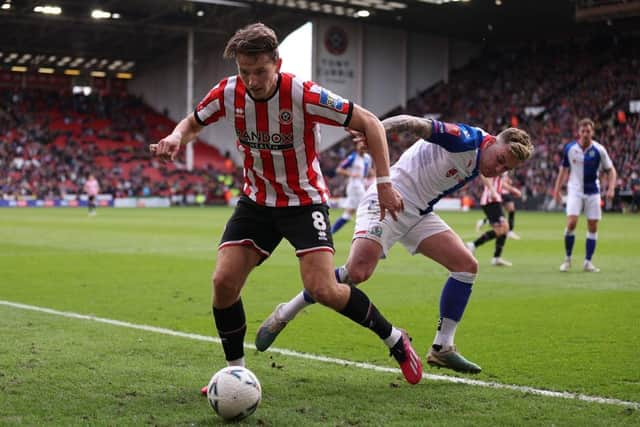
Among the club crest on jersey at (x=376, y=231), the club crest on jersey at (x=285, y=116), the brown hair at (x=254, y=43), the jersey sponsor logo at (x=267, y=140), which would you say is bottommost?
Result: the club crest on jersey at (x=376, y=231)

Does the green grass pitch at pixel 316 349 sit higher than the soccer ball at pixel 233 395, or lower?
lower

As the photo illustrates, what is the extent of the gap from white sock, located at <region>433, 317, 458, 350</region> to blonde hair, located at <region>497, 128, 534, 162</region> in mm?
1256

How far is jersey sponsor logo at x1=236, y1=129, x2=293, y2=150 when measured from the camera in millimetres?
5129

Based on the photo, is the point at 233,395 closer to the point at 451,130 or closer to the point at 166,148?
the point at 166,148

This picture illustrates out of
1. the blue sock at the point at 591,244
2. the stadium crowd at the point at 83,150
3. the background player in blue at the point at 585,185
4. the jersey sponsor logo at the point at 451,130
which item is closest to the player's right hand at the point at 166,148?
the jersey sponsor logo at the point at 451,130

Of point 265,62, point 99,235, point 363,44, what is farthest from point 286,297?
point 363,44

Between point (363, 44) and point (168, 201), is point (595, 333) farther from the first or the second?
point (363, 44)

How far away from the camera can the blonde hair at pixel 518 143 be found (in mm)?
5914

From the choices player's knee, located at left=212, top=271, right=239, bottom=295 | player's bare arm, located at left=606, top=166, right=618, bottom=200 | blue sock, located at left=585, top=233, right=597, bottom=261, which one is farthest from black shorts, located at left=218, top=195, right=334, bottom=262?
player's bare arm, located at left=606, top=166, right=618, bottom=200

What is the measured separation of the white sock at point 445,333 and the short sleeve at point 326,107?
1.85m

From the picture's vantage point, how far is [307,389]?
531 centimetres

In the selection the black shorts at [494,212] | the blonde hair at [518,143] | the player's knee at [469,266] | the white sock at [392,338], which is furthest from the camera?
the black shorts at [494,212]

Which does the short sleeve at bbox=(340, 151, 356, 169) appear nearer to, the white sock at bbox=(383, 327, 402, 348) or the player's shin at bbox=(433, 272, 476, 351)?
the player's shin at bbox=(433, 272, 476, 351)

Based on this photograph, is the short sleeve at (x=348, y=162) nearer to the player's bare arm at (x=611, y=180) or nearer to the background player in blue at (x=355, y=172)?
the background player in blue at (x=355, y=172)
